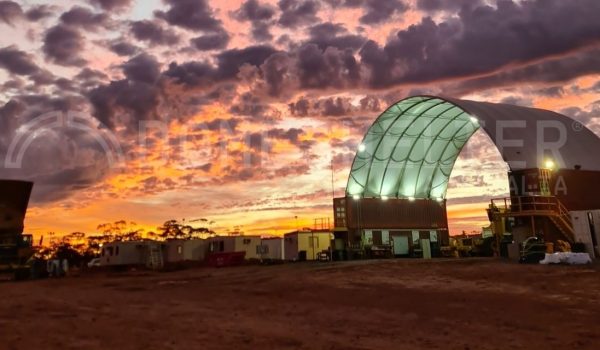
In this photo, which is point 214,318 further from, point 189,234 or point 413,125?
point 189,234

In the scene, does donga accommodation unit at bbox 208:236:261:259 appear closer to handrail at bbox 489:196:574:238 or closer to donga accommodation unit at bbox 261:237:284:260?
donga accommodation unit at bbox 261:237:284:260

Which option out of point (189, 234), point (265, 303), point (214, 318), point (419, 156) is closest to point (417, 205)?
point (419, 156)

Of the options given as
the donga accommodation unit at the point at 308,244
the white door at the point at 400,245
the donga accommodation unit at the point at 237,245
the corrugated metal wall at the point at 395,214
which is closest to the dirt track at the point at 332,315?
A: the corrugated metal wall at the point at 395,214

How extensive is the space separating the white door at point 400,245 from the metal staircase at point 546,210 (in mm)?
13618

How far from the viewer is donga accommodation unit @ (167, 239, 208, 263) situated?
5503 centimetres

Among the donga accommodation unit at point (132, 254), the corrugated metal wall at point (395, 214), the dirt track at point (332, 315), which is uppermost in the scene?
the corrugated metal wall at point (395, 214)

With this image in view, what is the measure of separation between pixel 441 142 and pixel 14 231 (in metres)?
34.8

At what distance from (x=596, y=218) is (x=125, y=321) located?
2795 centimetres

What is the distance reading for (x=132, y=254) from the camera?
54.5 metres

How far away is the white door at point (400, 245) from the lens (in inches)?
1770

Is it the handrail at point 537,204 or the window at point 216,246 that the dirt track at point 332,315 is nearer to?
the handrail at point 537,204

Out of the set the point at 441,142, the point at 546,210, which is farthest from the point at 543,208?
the point at 441,142

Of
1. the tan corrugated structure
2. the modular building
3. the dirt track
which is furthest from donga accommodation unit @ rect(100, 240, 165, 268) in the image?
the dirt track

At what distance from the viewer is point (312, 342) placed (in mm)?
10453
